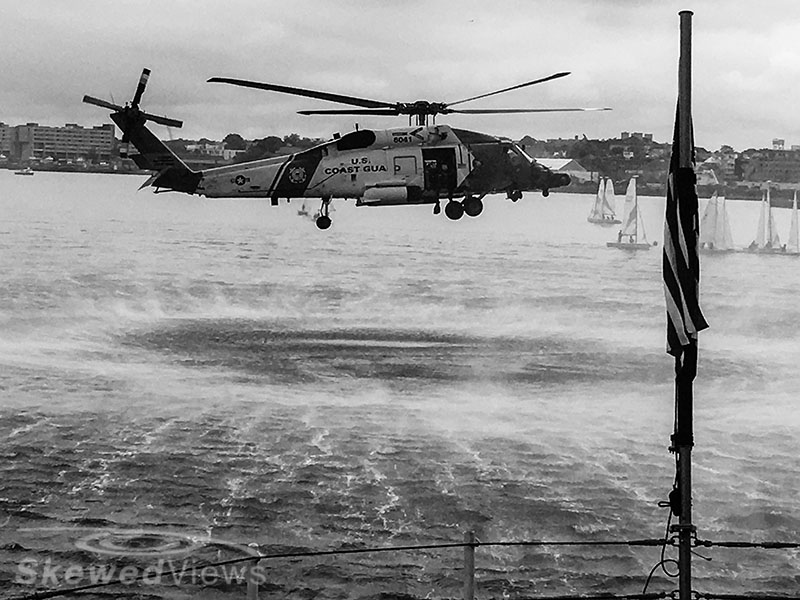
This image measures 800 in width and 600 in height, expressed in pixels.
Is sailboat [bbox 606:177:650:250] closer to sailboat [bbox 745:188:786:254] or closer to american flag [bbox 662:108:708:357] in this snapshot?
sailboat [bbox 745:188:786:254]

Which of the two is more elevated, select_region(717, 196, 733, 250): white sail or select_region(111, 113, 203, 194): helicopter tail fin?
select_region(111, 113, 203, 194): helicopter tail fin

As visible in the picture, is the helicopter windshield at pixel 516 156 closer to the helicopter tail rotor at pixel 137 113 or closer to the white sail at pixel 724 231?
the helicopter tail rotor at pixel 137 113

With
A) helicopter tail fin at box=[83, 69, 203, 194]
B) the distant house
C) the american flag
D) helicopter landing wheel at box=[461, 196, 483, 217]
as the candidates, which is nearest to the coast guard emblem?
helicopter tail fin at box=[83, 69, 203, 194]

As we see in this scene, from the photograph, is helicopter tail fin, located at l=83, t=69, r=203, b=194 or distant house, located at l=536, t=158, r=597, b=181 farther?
distant house, located at l=536, t=158, r=597, b=181

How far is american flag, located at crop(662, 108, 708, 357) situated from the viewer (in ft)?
40.6

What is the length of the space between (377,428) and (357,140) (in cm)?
10575

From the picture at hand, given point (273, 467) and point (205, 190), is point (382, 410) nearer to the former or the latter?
point (273, 467)

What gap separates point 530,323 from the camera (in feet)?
614

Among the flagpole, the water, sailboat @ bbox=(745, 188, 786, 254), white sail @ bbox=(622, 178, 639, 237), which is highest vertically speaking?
the flagpole

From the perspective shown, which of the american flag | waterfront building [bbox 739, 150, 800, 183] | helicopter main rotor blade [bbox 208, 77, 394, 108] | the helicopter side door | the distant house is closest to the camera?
the american flag

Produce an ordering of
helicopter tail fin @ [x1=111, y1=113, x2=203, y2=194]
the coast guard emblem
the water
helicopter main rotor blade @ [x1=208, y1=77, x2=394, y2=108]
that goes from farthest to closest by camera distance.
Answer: the water < helicopter tail fin @ [x1=111, y1=113, x2=203, y2=194] < the coast guard emblem < helicopter main rotor blade @ [x1=208, y1=77, x2=394, y2=108]

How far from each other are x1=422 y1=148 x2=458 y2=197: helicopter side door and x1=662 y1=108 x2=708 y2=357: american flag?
1685 centimetres

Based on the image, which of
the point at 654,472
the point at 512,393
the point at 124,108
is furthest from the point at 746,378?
the point at 124,108

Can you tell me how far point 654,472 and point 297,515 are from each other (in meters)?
38.1
